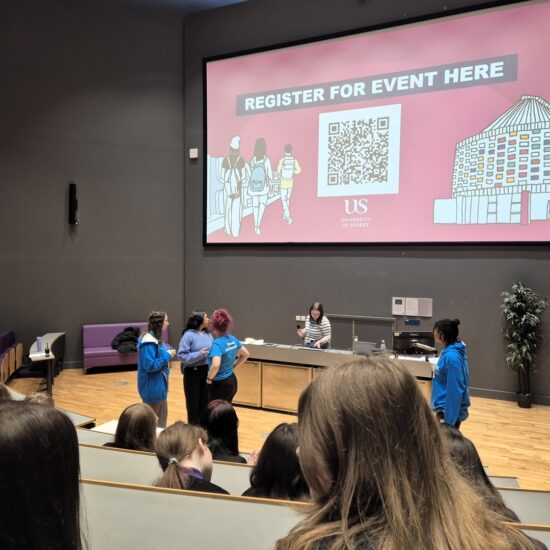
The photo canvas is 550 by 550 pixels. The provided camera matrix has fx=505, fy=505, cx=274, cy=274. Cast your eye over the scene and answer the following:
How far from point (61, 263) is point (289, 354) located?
4.63m

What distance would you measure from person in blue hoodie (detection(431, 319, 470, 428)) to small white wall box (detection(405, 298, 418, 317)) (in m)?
3.64

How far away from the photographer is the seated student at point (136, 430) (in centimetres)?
274

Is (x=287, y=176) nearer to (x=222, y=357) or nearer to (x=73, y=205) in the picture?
(x=73, y=205)

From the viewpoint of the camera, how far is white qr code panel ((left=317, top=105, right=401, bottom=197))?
7.49 meters

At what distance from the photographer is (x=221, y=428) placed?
3029mm

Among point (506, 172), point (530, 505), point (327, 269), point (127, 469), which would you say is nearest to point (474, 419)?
point (327, 269)

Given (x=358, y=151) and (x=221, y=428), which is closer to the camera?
(x=221, y=428)

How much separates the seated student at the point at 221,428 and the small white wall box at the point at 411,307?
16.1 feet

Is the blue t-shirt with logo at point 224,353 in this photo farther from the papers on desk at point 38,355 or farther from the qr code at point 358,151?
the qr code at point 358,151

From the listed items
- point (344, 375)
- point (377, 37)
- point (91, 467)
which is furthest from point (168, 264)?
point (344, 375)

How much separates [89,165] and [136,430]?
7008 mm

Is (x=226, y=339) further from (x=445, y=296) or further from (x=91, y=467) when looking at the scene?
(x=445, y=296)

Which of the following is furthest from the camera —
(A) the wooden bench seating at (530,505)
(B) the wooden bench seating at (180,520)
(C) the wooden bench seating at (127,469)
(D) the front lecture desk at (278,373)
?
(D) the front lecture desk at (278,373)

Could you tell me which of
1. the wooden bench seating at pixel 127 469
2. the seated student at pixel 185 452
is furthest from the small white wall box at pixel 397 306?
the seated student at pixel 185 452
